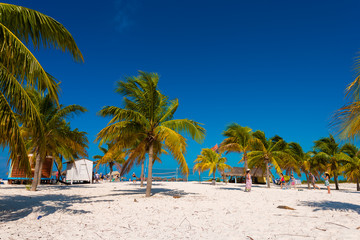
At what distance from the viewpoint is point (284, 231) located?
517 cm

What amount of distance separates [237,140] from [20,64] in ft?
58.2

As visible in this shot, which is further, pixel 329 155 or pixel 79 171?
pixel 79 171

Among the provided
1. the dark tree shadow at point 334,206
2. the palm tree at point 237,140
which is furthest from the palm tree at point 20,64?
the palm tree at point 237,140

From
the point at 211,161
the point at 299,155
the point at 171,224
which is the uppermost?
the point at 299,155

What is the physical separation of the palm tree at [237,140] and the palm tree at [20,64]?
1608 cm

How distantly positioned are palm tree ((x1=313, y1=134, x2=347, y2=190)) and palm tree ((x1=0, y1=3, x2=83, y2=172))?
87.1ft

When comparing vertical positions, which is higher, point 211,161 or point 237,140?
point 237,140

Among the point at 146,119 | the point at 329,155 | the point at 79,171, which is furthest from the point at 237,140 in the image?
the point at 79,171

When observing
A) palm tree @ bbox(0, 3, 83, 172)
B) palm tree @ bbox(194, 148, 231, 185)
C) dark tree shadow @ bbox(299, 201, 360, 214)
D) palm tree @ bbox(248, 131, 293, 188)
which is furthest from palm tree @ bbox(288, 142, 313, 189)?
palm tree @ bbox(0, 3, 83, 172)

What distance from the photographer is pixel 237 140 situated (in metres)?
20.1

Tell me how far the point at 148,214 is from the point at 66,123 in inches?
420

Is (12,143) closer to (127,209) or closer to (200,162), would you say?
(127,209)

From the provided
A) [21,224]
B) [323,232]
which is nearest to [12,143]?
[21,224]

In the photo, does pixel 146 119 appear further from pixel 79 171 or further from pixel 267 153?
pixel 79 171
